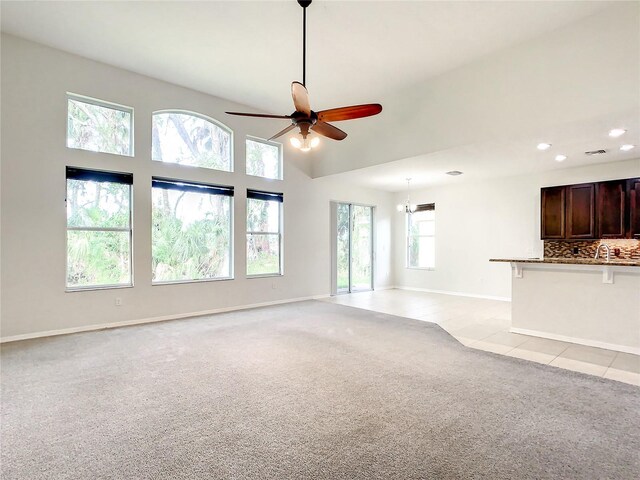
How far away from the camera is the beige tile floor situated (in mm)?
3303

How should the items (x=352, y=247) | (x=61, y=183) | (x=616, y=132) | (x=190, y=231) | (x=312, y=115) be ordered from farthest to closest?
(x=352, y=247)
(x=190, y=231)
(x=61, y=183)
(x=616, y=132)
(x=312, y=115)

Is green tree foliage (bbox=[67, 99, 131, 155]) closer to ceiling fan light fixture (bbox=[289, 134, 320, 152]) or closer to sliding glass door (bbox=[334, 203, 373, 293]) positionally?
ceiling fan light fixture (bbox=[289, 134, 320, 152])

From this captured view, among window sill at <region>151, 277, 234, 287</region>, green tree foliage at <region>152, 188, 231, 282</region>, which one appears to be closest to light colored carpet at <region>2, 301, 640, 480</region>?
window sill at <region>151, 277, 234, 287</region>

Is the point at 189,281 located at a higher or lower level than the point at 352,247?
lower

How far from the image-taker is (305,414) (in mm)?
2330

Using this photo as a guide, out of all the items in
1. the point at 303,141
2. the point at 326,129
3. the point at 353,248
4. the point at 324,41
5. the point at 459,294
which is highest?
the point at 324,41

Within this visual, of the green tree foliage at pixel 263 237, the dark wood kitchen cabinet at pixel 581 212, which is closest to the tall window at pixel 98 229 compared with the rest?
the green tree foliage at pixel 263 237

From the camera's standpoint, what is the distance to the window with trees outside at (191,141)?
210 inches

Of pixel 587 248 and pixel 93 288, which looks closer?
pixel 93 288

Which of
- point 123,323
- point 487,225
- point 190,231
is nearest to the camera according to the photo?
point 123,323

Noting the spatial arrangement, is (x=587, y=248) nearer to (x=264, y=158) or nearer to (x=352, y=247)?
(x=352, y=247)

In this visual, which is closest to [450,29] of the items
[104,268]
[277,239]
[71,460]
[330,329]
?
[330,329]

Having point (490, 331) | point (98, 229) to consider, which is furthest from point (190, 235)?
point (490, 331)

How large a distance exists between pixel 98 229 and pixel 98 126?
4.91ft
